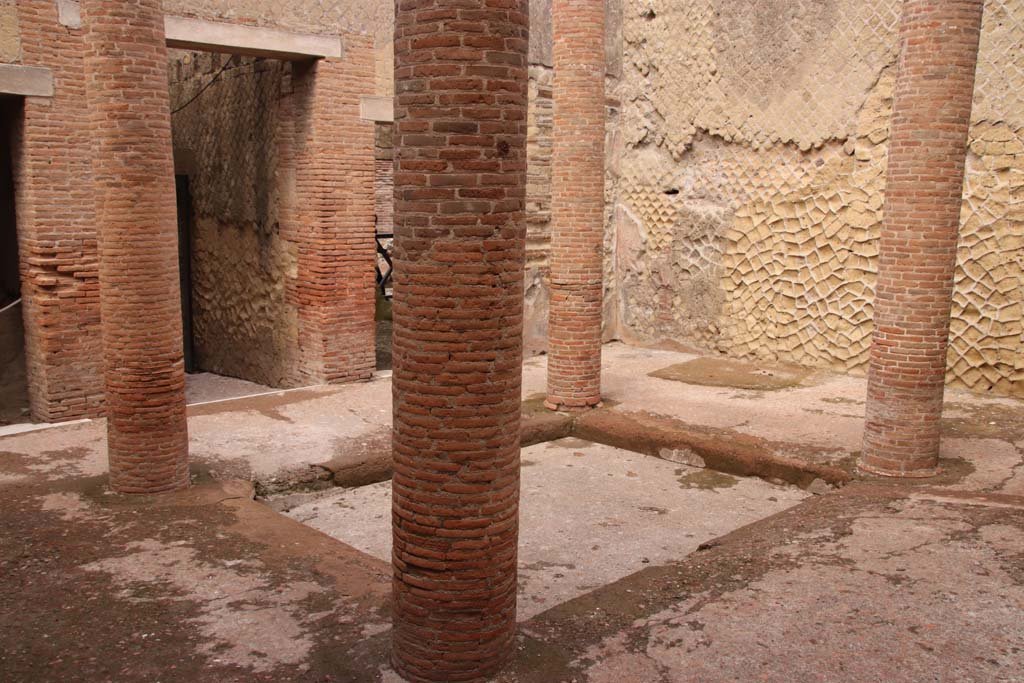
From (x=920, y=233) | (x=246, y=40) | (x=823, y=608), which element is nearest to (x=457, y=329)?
(x=823, y=608)

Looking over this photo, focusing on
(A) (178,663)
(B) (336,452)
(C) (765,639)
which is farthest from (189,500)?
(C) (765,639)

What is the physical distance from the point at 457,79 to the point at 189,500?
4072 millimetres

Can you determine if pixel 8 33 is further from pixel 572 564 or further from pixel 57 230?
pixel 572 564

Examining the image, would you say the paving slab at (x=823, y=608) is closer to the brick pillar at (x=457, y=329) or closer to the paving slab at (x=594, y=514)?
the brick pillar at (x=457, y=329)

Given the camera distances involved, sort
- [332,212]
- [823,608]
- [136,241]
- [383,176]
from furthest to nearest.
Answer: [383,176] < [332,212] < [136,241] < [823,608]

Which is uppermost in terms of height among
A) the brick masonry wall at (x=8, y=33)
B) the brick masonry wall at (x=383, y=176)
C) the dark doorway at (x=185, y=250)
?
Result: the brick masonry wall at (x=8, y=33)

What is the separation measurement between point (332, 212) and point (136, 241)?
12.7 feet

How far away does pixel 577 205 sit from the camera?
8.89m

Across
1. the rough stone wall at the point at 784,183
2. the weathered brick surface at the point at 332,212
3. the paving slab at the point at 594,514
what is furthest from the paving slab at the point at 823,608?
the weathered brick surface at the point at 332,212

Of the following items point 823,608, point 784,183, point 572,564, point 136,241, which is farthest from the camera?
point 784,183

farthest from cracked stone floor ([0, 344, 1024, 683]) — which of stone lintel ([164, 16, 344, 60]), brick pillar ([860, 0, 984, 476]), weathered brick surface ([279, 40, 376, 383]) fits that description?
stone lintel ([164, 16, 344, 60])

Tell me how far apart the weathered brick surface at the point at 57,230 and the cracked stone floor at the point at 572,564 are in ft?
1.75

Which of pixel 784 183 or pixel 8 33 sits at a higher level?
pixel 8 33

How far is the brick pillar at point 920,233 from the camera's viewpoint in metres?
6.37
